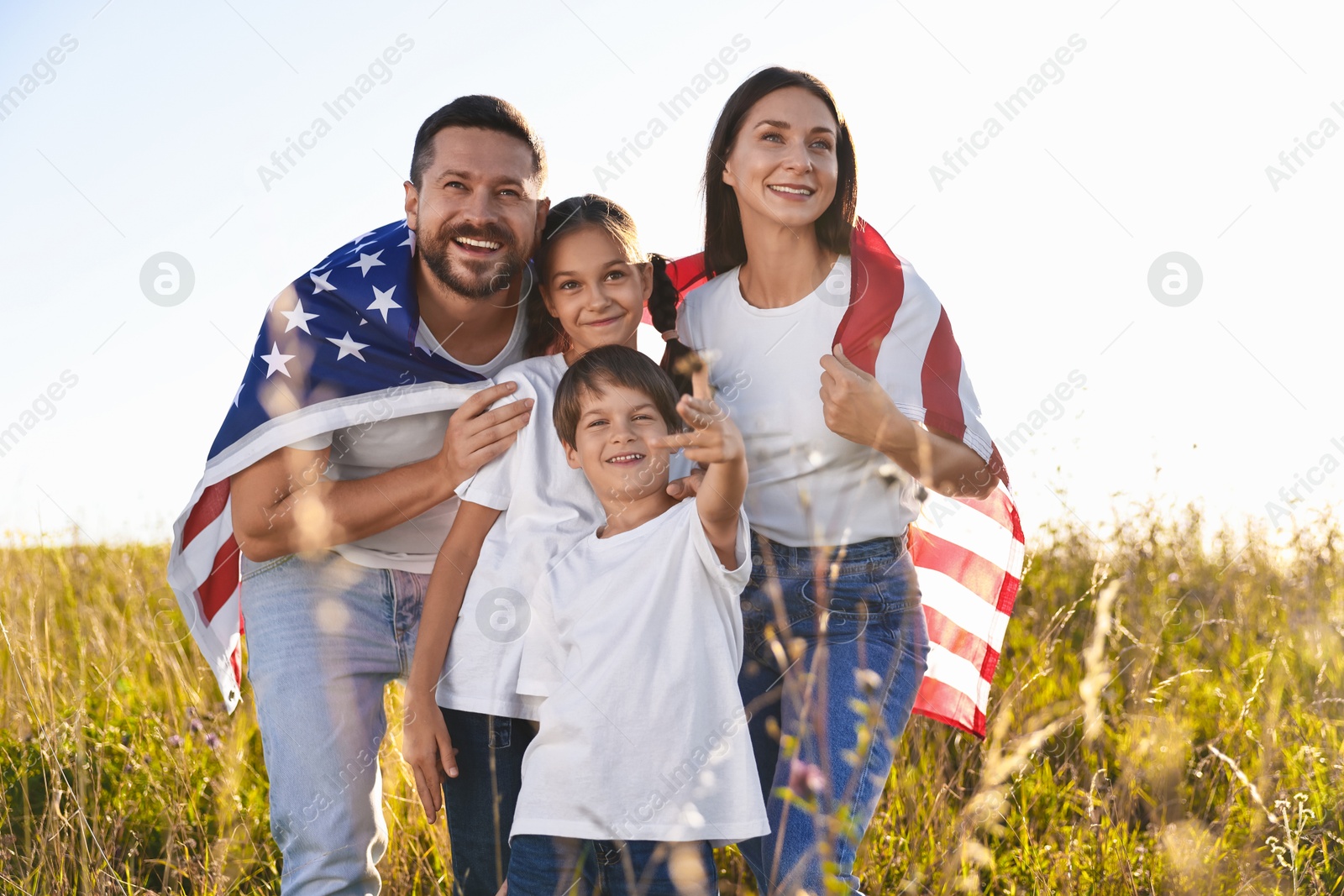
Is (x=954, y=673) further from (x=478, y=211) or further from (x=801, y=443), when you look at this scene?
(x=478, y=211)

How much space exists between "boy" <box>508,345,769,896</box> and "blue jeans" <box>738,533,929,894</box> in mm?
172

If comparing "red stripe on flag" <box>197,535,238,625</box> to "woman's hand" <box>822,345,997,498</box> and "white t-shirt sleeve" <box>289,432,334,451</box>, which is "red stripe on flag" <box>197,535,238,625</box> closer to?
"white t-shirt sleeve" <box>289,432,334,451</box>

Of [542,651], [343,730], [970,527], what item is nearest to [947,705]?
[970,527]

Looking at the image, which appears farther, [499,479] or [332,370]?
[332,370]

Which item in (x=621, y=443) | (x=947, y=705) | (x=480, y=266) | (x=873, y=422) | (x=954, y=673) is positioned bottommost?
(x=947, y=705)

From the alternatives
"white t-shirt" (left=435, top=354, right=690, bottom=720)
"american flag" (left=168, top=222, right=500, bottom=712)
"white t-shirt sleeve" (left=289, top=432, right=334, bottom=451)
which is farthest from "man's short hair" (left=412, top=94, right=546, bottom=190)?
"white t-shirt" (left=435, top=354, right=690, bottom=720)

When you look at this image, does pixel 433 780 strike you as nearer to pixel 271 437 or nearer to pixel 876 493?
pixel 271 437

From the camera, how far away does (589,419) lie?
2.53 metres

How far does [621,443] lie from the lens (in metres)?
2.48

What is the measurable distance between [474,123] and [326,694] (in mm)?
1850

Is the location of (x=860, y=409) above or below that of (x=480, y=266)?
below

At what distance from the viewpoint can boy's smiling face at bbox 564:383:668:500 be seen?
2480mm

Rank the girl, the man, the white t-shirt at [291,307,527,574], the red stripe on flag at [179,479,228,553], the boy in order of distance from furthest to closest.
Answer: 1. the red stripe on flag at [179,479,228,553]
2. the white t-shirt at [291,307,527,574]
3. the man
4. the girl
5. the boy

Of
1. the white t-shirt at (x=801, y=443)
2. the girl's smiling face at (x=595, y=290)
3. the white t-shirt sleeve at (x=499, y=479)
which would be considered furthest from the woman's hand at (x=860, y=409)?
the white t-shirt sleeve at (x=499, y=479)
